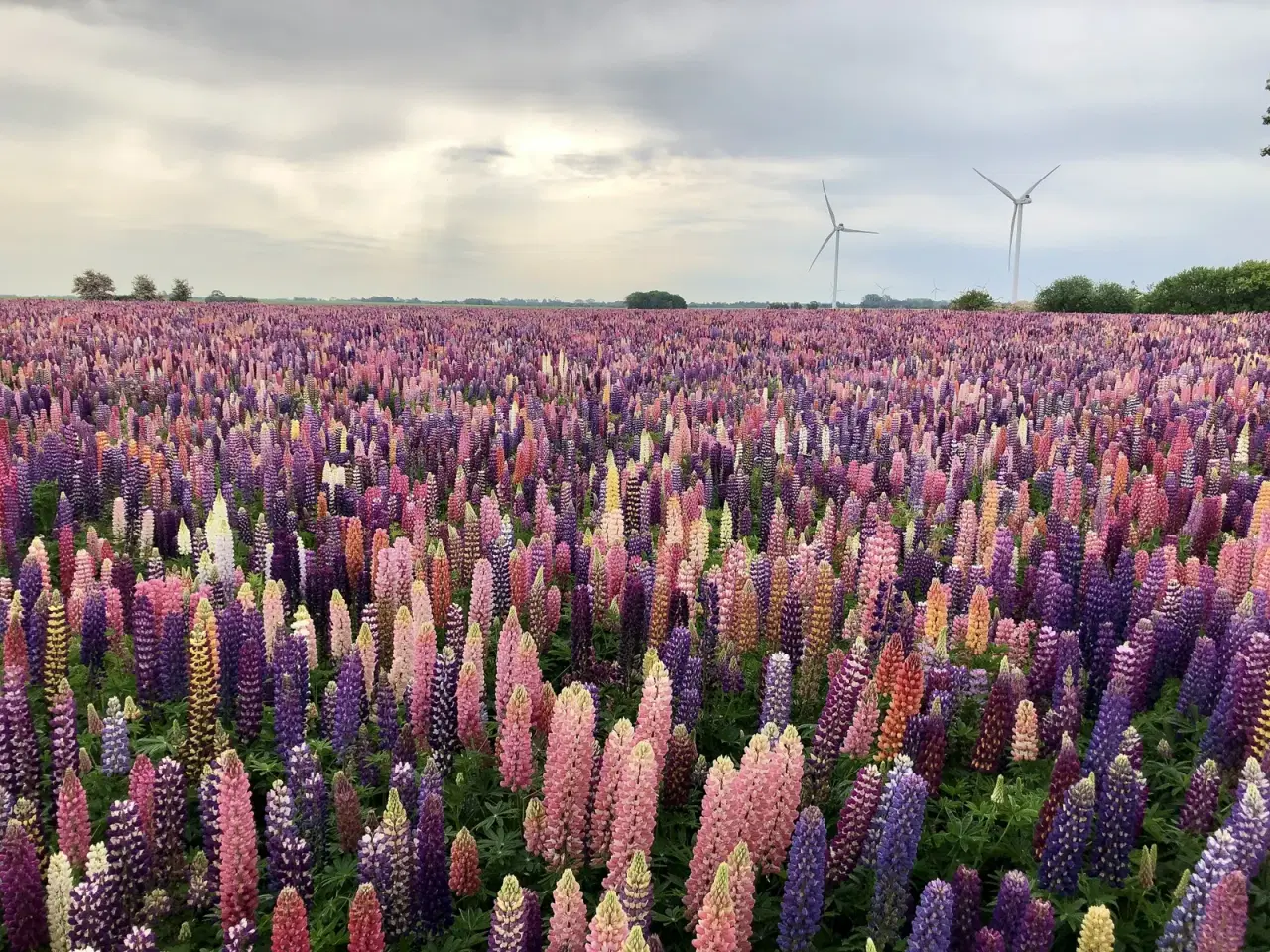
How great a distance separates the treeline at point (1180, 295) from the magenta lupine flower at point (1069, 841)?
48.2m

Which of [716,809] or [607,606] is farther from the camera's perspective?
[607,606]

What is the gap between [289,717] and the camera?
387 cm

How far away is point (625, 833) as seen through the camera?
303cm

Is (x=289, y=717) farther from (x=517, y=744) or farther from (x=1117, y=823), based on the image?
(x=1117, y=823)

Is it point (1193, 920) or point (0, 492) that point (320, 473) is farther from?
point (1193, 920)

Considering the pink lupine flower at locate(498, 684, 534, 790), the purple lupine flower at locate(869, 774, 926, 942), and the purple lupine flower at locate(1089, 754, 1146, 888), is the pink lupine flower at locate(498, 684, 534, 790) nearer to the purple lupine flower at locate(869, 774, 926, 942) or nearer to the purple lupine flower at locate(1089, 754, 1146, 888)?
the purple lupine flower at locate(869, 774, 926, 942)

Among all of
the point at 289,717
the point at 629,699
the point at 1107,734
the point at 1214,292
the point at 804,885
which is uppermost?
the point at 1214,292

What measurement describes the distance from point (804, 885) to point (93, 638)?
12.8 ft

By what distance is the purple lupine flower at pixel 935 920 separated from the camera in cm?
260

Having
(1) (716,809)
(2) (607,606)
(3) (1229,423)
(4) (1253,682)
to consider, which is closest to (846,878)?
(1) (716,809)

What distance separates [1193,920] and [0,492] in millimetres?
8138

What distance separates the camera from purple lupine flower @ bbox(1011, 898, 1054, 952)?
Result: 8.80ft

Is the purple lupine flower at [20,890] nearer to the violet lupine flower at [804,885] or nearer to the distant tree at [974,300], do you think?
the violet lupine flower at [804,885]

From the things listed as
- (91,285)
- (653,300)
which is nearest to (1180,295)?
(653,300)
